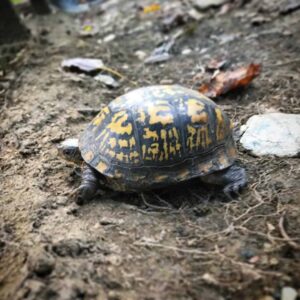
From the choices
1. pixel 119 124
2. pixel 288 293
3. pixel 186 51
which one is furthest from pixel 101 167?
pixel 186 51

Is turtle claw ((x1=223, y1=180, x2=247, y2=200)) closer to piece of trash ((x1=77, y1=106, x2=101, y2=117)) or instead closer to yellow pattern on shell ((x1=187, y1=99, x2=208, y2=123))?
yellow pattern on shell ((x1=187, y1=99, x2=208, y2=123))

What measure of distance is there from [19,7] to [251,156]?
6.06 m

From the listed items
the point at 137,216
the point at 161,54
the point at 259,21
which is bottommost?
the point at 259,21

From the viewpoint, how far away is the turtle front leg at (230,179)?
2.88 metres

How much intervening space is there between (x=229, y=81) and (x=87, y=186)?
2.02 metres

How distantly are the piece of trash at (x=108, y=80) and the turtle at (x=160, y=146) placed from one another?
176 cm

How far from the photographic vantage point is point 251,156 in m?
3.25

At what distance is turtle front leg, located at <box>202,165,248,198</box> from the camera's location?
9.45ft

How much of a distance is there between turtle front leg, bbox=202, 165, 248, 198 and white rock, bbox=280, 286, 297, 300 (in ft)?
3.02

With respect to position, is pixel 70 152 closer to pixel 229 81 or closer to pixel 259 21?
pixel 229 81

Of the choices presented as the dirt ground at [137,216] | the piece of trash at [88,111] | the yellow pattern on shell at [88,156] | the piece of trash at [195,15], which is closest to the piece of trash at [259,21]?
the dirt ground at [137,216]

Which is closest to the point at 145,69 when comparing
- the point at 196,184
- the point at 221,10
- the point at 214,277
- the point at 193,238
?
the point at 221,10

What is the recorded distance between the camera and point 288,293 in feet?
6.62

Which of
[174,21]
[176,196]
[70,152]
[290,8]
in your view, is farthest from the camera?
[174,21]
